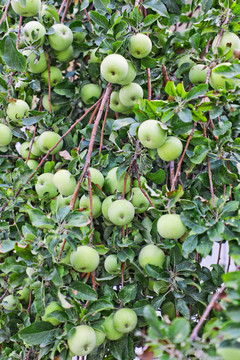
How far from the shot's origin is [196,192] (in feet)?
2.89

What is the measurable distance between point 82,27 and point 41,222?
0.65m

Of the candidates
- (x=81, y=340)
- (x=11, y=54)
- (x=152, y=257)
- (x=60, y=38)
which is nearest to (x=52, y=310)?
(x=81, y=340)

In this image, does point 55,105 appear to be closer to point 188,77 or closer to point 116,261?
point 188,77

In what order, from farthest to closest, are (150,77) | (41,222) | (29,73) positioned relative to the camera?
(29,73) < (150,77) < (41,222)

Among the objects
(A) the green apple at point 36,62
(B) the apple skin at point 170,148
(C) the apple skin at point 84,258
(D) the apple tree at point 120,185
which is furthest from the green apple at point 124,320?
(A) the green apple at point 36,62

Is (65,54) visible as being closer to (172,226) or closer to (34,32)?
(34,32)

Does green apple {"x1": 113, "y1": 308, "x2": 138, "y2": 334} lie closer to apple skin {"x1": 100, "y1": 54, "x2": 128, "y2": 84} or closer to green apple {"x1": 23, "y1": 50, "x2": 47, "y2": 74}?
apple skin {"x1": 100, "y1": 54, "x2": 128, "y2": 84}

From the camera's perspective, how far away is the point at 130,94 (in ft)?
3.05

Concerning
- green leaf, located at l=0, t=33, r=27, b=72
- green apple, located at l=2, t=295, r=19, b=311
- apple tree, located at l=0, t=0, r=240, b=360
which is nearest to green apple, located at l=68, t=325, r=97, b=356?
apple tree, located at l=0, t=0, r=240, b=360

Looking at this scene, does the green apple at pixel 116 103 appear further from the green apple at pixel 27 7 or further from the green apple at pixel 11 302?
the green apple at pixel 11 302

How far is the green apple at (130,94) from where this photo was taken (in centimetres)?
93

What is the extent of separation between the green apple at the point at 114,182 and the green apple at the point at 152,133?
0.42 ft

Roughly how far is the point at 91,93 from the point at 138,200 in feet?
1.16

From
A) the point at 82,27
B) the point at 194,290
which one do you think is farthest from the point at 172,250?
the point at 82,27
